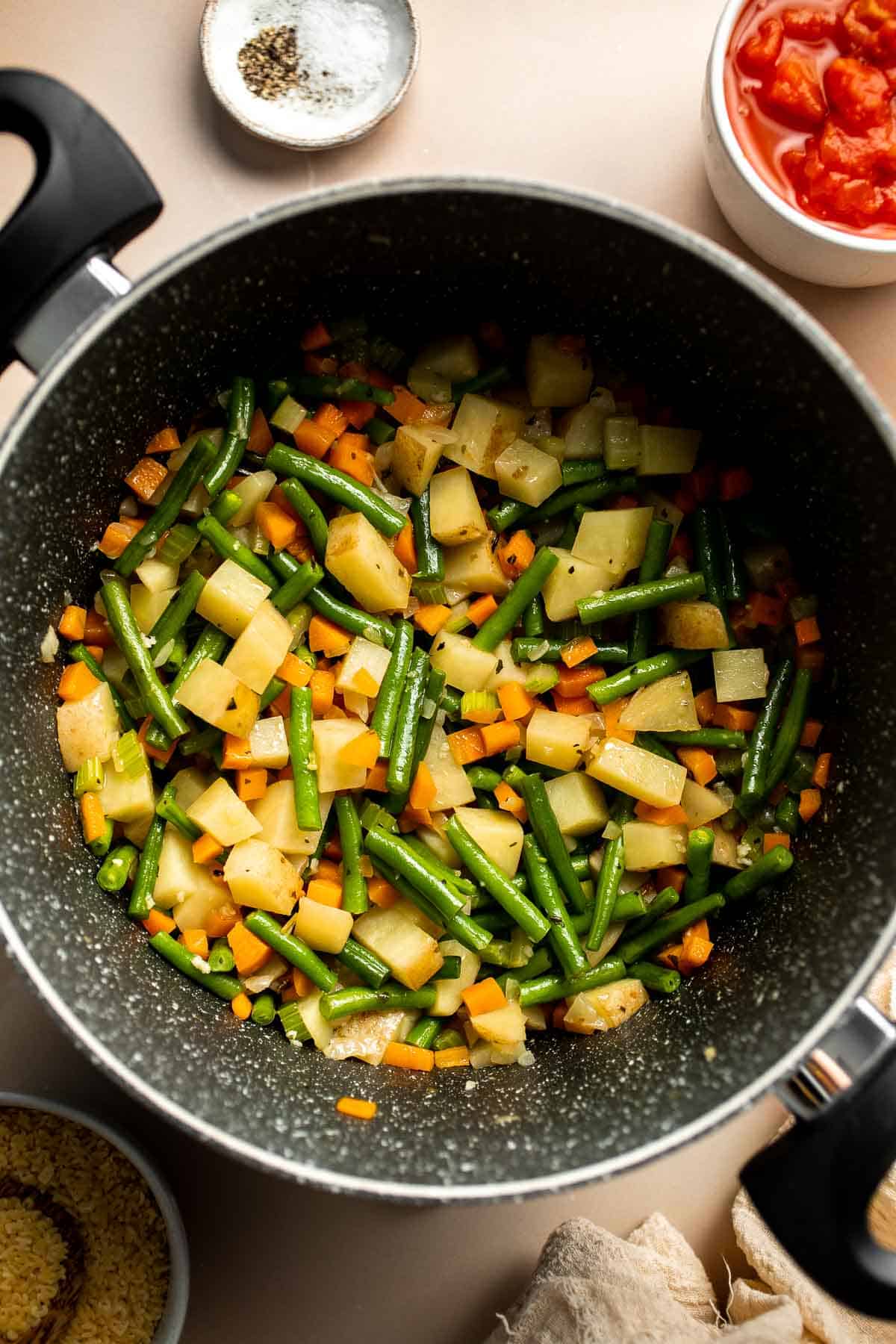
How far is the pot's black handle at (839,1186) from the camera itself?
1.60m

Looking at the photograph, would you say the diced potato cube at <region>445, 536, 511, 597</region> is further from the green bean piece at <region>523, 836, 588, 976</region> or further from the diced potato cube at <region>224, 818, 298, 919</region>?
the diced potato cube at <region>224, 818, 298, 919</region>

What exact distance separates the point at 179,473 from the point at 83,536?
209 mm

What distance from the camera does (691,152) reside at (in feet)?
7.93

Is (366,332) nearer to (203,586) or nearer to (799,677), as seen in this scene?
(203,586)

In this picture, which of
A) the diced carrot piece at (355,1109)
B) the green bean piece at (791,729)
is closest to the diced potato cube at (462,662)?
the green bean piece at (791,729)

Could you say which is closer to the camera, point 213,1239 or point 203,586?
point 203,586

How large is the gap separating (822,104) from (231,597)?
1.44m

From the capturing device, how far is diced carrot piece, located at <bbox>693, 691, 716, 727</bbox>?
223 cm

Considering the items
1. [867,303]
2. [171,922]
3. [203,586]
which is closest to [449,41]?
[867,303]

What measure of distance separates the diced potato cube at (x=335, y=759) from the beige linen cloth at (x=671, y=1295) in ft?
3.30

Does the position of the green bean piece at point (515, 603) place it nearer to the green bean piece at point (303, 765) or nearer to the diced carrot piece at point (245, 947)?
the green bean piece at point (303, 765)

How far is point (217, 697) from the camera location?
2082mm

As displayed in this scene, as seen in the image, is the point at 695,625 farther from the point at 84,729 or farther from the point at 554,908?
the point at 84,729

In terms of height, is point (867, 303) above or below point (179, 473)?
below
